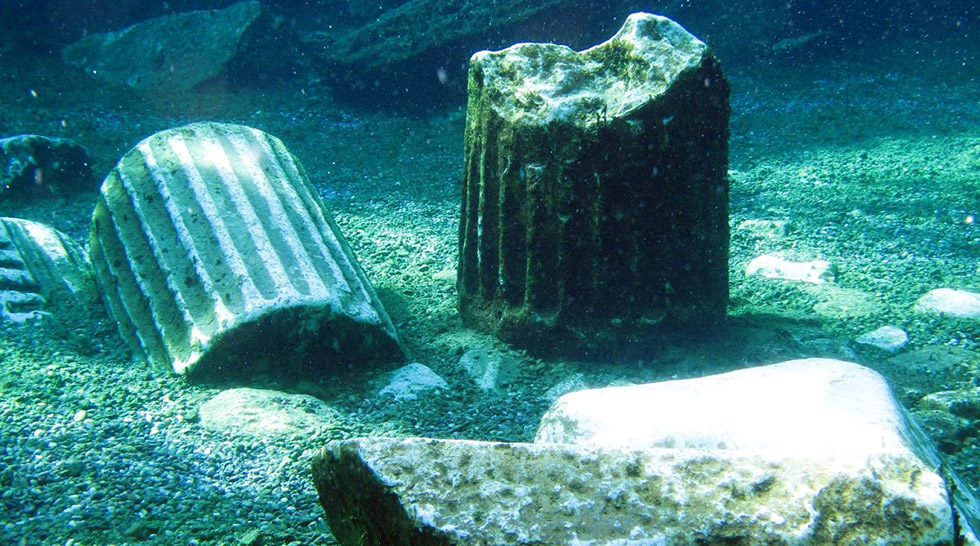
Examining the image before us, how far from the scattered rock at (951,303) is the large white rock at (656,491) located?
5.25 feet

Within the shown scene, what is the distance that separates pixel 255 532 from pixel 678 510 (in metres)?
1.02

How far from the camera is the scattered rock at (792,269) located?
315 centimetres

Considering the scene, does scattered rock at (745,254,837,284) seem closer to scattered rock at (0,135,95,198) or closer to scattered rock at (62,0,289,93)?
scattered rock at (0,135,95,198)

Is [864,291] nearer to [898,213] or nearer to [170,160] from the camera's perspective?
[898,213]

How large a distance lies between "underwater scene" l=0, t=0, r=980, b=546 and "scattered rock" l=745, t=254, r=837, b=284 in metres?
0.01

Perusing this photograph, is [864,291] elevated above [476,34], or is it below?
below

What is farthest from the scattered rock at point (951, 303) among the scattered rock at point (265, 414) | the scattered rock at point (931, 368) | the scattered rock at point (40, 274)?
the scattered rock at point (40, 274)

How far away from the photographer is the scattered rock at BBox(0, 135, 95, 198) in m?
4.37

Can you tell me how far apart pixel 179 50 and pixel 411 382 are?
580 cm

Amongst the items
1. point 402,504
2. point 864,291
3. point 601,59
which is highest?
point 601,59

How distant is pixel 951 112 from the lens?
17.1ft

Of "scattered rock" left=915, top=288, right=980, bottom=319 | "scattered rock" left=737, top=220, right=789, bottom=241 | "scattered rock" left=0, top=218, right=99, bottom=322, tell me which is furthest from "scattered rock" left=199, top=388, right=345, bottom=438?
"scattered rock" left=737, top=220, right=789, bottom=241

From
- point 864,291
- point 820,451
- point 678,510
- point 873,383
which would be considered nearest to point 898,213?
point 864,291

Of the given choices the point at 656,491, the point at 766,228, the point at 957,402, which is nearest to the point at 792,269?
the point at 766,228
